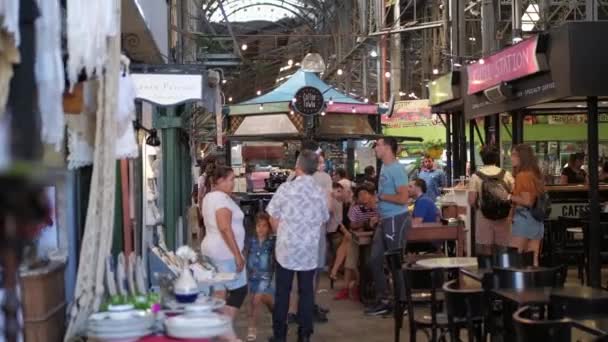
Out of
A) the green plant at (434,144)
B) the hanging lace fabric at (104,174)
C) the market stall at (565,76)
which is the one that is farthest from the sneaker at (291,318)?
the green plant at (434,144)

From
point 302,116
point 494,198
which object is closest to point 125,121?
point 494,198

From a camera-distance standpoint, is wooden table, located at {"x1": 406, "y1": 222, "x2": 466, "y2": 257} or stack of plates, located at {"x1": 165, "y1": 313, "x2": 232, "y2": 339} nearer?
→ stack of plates, located at {"x1": 165, "y1": 313, "x2": 232, "y2": 339}

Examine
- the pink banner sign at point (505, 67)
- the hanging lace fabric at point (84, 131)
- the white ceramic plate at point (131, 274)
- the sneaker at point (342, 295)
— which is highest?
the pink banner sign at point (505, 67)

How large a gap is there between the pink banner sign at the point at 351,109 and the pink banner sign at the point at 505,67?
114 inches

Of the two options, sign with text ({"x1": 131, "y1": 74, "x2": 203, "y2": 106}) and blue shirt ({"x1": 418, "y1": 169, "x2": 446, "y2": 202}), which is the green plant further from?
sign with text ({"x1": 131, "y1": 74, "x2": 203, "y2": 106})

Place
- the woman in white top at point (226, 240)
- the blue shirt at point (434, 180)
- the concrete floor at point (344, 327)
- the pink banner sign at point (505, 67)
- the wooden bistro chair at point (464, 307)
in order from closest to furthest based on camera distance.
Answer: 1. the wooden bistro chair at point (464, 307)
2. the woman in white top at point (226, 240)
3. the concrete floor at point (344, 327)
4. the pink banner sign at point (505, 67)
5. the blue shirt at point (434, 180)

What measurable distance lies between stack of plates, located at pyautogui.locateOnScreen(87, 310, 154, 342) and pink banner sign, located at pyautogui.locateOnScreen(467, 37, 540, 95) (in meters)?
7.25

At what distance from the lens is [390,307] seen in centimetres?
841

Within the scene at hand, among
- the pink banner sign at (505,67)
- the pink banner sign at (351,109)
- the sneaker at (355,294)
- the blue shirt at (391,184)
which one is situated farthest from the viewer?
the pink banner sign at (351,109)

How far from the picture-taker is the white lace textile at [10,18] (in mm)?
2137

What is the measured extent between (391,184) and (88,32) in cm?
500

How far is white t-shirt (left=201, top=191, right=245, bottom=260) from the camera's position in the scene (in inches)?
249

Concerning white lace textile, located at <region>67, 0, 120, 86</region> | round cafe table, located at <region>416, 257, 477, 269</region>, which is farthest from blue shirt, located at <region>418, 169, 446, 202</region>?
white lace textile, located at <region>67, 0, 120, 86</region>

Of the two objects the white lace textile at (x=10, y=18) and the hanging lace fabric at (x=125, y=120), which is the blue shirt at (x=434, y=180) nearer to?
the hanging lace fabric at (x=125, y=120)
